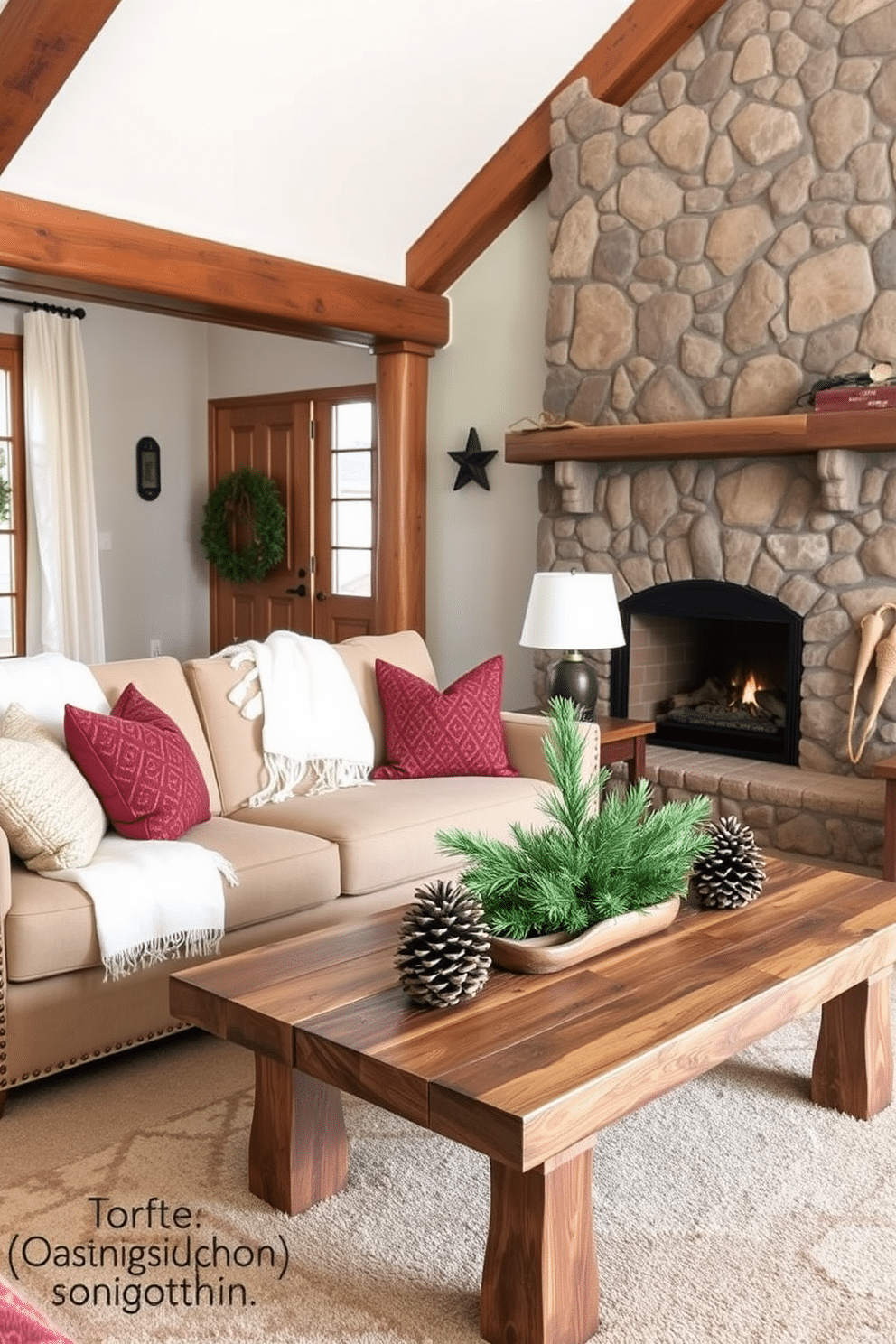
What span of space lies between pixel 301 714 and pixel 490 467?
2.63 meters

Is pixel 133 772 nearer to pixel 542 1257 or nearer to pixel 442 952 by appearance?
pixel 442 952

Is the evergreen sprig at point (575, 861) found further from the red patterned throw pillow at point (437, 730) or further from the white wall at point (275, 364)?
the white wall at point (275, 364)

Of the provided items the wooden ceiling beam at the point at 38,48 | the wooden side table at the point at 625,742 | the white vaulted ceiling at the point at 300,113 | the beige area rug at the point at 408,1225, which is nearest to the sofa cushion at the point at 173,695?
the beige area rug at the point at 408,1225

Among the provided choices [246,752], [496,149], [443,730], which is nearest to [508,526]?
[496,149]

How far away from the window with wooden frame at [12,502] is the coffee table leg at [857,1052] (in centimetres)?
541

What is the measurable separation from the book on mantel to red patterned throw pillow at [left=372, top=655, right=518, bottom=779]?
5.57 feet

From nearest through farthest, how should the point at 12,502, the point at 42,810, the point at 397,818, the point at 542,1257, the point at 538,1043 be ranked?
1. the point at 542,1257
2. the point at 538,1043
3. the point at 42,810
4. the point at 397,818
5. the point at 12,502

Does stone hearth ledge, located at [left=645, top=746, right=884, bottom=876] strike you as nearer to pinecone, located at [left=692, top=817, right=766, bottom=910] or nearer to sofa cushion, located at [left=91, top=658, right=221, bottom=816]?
pinecone, located at [left=692, top=817, right=766, bottom=910]

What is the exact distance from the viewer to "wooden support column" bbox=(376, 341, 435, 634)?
20.5 ft

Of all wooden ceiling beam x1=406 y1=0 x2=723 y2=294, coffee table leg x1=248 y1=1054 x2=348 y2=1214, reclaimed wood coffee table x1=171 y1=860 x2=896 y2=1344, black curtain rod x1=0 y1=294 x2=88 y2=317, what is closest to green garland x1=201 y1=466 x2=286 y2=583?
black curtain rod x1=0 y1=294 x2=88 y2=317

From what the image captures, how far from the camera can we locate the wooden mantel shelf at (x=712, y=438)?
4656 mm

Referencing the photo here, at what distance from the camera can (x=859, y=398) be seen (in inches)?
185

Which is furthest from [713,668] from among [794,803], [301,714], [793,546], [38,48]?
[38,48]

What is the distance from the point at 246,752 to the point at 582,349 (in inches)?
108
